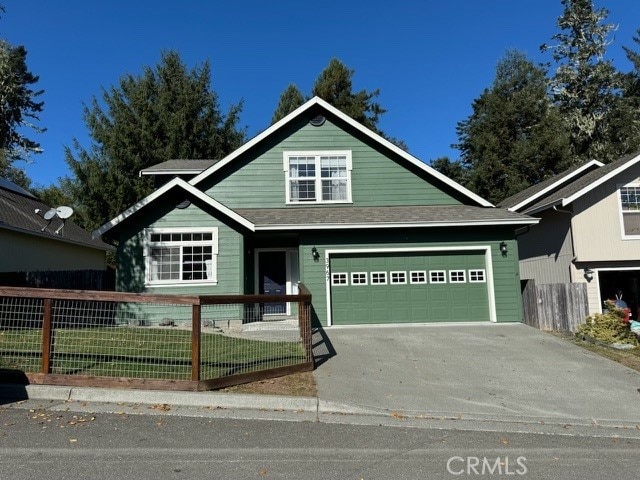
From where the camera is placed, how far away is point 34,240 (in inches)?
716

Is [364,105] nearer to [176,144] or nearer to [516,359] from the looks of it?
[176,144]

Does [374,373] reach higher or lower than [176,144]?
lower

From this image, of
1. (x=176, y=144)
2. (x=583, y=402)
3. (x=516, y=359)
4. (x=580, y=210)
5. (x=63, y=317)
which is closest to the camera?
(x=583, y=402)

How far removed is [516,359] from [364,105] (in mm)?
27770

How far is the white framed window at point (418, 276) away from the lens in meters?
13.9

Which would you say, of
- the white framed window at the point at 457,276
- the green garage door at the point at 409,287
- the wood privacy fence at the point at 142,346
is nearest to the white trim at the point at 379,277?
Result: the green garage door at the point at 409,287

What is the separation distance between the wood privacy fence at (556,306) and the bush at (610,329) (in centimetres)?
69

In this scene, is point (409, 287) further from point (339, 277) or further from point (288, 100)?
point (288, 100)

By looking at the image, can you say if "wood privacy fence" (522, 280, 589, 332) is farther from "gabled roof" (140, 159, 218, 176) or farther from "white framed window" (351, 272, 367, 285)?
"gabled roof" (140, 159, 218, 176)

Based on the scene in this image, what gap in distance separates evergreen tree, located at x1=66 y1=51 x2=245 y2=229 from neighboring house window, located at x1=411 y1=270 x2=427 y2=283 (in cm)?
1871

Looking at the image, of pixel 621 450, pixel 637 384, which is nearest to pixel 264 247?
pixel 637 384

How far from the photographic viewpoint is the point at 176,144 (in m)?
28.6

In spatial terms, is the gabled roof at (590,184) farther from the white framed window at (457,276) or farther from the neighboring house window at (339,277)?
the neighboring house window at (339,277)

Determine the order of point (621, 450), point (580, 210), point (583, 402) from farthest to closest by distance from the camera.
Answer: point (580, 210)
point (583, 402)
point (621, 450)
